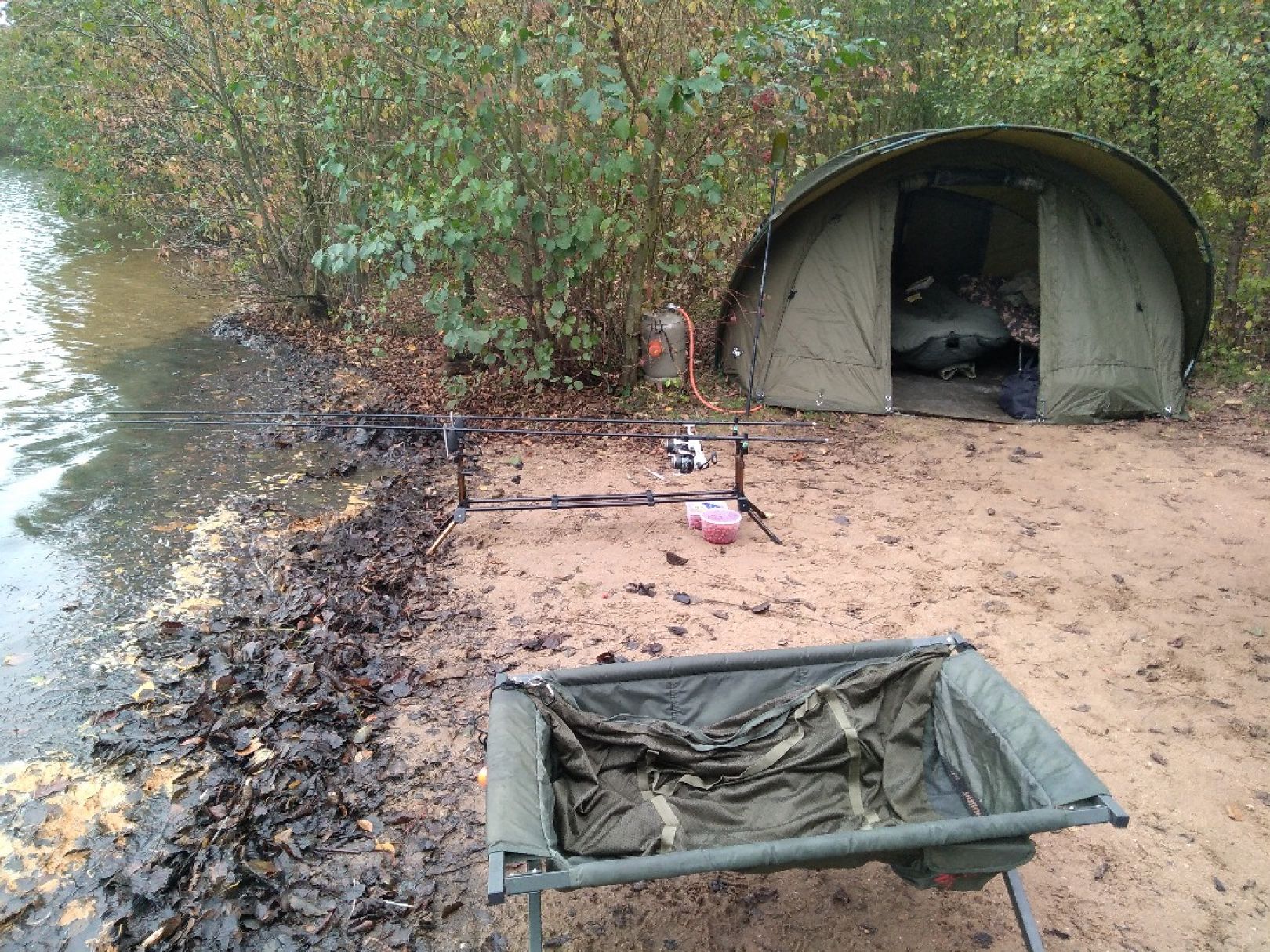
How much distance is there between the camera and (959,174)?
6.94m

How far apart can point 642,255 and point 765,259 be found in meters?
1.03

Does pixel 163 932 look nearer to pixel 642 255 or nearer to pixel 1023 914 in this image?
pixel 1023 914

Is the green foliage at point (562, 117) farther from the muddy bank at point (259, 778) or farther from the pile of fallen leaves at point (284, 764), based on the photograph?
the pile of fallen leaves at point (284, 764)

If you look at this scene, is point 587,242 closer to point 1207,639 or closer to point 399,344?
point 399,344

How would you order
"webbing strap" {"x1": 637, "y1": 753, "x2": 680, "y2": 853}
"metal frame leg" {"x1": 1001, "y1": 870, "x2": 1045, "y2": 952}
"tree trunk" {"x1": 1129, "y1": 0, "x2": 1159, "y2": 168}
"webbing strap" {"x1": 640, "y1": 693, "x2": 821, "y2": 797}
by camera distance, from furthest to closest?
"tree trunk" {"x1": 1129, "y1": 0, "x2": 1159, "y2": 168} → "webbing strap" {"x1": 640, "y1": 693, "x2": 821, "y2": 797} → "webbing strap" {"x1": 637, "y1": 753, "x2": 680, "y2": 853} → "metal frame leg" {"x1": 1001, "y1": 870, "x2": 1045, "y2": 952}

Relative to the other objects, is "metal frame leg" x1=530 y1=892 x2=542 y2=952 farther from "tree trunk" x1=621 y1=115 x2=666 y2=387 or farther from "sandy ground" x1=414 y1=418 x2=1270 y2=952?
"tree trunk" x1=621 y1=115 x2=666 y2=387

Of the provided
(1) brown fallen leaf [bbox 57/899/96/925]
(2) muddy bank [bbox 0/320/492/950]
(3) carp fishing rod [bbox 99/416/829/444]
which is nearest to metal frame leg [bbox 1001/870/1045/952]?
(2) muddy bank [bbox 0/320/492/950]

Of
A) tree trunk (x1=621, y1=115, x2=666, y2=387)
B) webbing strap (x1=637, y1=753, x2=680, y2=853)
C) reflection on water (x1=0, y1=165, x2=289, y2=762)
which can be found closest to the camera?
webbing strap (x1=637, y1=753, x2=680, y2=853)

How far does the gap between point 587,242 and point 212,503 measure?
10.5 ft

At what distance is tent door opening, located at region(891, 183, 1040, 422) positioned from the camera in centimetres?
750

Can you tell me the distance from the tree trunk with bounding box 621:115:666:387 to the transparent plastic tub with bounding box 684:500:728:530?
2.27m

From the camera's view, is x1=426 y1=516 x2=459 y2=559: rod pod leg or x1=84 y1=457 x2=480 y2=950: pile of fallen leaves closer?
x1=84 y1=457 x2=480 y2=950: pile of fallen leaves

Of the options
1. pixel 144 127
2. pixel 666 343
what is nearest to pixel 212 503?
pixel 666 343

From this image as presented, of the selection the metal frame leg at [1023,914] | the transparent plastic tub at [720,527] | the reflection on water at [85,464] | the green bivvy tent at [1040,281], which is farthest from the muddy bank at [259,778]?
the green bivvy tent at [1040,281]
